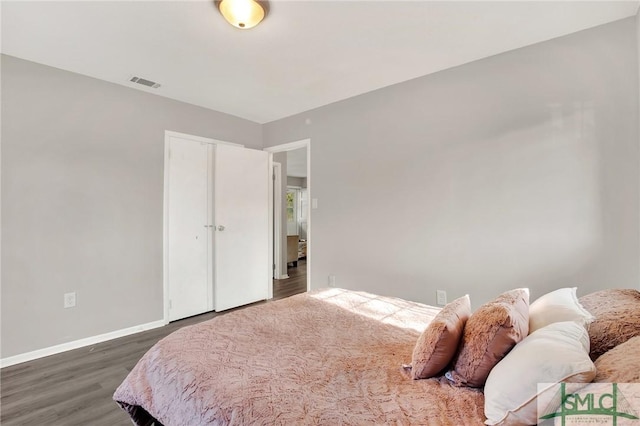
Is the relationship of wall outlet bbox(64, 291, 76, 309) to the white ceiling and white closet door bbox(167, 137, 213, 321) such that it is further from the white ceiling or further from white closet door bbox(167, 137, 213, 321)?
the white ceiling

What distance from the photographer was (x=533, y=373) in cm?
83

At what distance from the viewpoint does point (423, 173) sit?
3.01m

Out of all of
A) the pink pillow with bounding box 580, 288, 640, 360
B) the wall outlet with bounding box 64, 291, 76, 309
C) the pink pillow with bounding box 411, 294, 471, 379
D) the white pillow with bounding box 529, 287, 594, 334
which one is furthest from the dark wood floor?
the pink pillow with bounding box 580, 288, 640, 360

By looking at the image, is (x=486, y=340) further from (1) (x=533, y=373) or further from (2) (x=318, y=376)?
(2) (x=318, y=376)

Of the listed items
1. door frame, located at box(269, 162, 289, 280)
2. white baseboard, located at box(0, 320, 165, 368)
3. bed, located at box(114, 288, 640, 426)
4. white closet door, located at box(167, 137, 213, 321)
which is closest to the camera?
bed, located at box(114, 288, 640, 426)

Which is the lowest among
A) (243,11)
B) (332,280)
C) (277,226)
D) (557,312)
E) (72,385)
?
(72,385)

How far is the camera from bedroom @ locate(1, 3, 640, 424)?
86.4 inches

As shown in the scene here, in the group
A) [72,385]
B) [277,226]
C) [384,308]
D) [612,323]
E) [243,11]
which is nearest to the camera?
[612,323]

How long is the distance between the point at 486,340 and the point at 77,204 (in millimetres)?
3395

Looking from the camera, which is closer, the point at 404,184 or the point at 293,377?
the point at 293,377

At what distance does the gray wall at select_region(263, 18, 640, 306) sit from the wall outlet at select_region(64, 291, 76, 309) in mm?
2603

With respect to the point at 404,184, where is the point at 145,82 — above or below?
above

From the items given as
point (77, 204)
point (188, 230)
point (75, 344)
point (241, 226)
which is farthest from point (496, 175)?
point (75, 344)

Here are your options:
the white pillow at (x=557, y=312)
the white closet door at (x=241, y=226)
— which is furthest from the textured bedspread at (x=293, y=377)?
the white closet door at (x=241, y=226)
